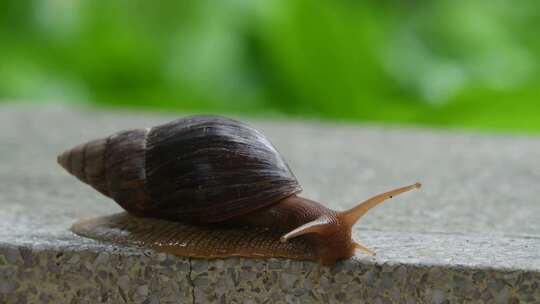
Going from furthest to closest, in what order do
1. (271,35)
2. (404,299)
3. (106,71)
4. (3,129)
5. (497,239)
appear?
Answer: (106,71)
(271,35)
(3,129)
(497,239)
(404,299)

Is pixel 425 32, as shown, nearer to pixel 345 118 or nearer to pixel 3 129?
pixel 345 118

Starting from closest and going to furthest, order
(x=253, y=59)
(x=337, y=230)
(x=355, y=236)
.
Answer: (x=337, y=230)
(x=355, y=236)
(x=253, y=59)

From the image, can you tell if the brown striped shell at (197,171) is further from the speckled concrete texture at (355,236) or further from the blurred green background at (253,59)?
the blurred green background at (253,59)

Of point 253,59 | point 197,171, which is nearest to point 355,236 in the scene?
point 197,171

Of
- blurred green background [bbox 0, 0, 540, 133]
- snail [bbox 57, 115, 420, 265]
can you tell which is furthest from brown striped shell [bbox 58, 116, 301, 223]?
blurred green background [bbox 0, 0, 540, 133]

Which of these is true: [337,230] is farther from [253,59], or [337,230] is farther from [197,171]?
[253,59]

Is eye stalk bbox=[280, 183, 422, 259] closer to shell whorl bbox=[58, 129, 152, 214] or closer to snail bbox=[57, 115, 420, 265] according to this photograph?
snail bbox=[57, 115, 420, 265]

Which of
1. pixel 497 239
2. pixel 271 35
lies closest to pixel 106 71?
pixel 271 35

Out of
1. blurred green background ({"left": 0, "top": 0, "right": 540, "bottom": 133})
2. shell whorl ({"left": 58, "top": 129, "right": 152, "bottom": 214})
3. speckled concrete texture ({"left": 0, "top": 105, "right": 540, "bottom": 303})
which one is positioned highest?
blurred green background ({"left": 0, "top": 0, "right": 540, "bottom": 133})
